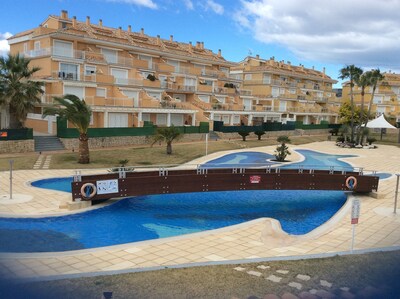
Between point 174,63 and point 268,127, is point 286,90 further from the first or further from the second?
point 174,63

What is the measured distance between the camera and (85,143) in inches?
1111

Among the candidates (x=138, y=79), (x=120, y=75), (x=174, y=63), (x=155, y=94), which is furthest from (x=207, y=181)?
(x=174, y=63)

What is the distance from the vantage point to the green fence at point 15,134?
30.6 meters

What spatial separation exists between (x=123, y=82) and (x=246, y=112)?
Answer: 2156 centimetres

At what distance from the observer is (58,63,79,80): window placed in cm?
4180

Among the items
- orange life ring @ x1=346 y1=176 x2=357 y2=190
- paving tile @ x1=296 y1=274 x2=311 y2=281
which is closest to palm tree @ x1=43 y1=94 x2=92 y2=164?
orange life ring @ x1=346 y1=176 x2=357 y2=190

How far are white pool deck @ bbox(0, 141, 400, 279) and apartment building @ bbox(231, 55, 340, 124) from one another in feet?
165

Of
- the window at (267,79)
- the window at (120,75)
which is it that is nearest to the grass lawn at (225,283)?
the window at (120,75)

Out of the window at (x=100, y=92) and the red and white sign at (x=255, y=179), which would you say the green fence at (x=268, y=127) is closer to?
the window at (x=100, y=92)

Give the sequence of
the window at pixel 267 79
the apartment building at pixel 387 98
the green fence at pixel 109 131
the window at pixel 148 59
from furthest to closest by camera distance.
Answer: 1. the apartment building at pixel 387 98
2. the window at pixel 267 79
3. the window at pixel 148 59
4. the green fence at pixel 109 131

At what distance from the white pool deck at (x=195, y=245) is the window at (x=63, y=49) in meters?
26.3

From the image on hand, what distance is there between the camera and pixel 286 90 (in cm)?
7662

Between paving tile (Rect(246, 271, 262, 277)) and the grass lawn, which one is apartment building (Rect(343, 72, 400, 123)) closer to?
the grass lawn

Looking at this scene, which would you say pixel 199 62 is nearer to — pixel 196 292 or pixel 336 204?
pixel 336 204
